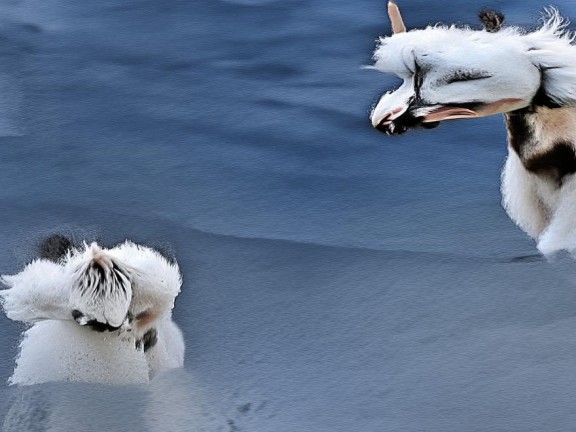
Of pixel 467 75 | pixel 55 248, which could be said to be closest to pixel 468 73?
pixel 467 75

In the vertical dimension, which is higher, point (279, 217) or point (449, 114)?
point (449, 114)

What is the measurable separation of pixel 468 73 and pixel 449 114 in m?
0.09

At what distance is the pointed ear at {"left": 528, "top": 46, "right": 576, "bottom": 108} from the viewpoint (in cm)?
296

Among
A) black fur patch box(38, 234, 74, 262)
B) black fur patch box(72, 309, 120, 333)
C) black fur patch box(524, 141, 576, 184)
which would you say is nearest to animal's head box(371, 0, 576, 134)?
black fur patch box(524, 141, 576, 184)

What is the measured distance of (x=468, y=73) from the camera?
2.93 meters

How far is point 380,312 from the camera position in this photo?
368 cm

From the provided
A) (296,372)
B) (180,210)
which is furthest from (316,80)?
(296,372)

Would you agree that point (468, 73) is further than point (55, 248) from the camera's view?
No

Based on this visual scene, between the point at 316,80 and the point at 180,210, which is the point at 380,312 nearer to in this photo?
the point at 180,210

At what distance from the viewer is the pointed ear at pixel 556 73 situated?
296cm

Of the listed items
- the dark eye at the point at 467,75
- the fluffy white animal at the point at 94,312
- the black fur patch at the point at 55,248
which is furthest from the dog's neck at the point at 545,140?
→ the black fur patch at the point at 55,248

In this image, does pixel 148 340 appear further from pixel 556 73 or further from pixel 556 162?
pixel 556 73

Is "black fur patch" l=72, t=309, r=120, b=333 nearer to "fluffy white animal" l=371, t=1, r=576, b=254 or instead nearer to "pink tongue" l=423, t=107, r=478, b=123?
"fluffy white animal" l=371, t=1, r=576, b=254

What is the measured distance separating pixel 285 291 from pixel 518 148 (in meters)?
0.85
